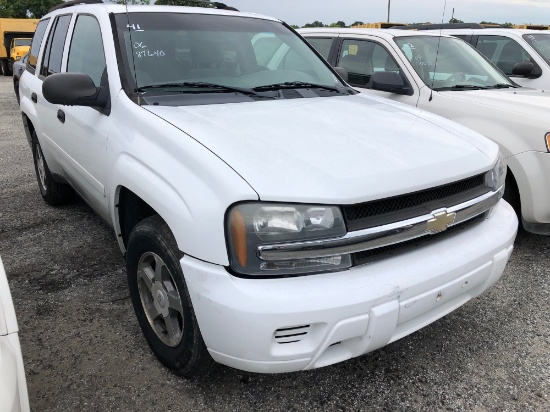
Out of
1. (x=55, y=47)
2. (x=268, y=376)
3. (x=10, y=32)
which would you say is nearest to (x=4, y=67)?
(x=10, y=32)

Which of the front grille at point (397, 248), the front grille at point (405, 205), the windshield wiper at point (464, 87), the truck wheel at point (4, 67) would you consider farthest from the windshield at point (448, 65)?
the truck wheel at point (4, 67)

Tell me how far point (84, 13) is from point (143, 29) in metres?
0.71

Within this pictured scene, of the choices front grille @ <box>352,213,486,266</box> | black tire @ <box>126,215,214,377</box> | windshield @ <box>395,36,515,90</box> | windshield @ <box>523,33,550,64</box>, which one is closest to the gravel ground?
black tire @ <box>126,215,214,377</box>

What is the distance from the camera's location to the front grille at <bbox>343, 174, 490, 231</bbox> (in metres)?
1.88

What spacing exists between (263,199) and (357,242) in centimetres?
41

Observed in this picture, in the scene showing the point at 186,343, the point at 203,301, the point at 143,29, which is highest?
the point at 143,29

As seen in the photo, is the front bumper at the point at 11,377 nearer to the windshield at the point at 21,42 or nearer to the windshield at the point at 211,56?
the windshield at the point at 211,56

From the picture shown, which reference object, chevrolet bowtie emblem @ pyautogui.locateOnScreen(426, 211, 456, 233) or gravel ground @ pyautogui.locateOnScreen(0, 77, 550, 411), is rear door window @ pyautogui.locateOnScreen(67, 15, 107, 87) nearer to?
gravel ground @ pyautogui.locateOnScreen(0, 77, 550, 411)

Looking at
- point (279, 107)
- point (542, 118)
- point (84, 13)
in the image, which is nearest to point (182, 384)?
point (279, 107)

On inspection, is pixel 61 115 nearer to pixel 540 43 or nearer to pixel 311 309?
pixel 311 309

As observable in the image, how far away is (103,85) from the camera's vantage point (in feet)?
8.85

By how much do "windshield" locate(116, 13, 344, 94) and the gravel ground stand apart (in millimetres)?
1365

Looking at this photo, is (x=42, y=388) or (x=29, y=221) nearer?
(x=42, y=388)

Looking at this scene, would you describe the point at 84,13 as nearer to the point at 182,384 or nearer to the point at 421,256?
the point at 182,384
